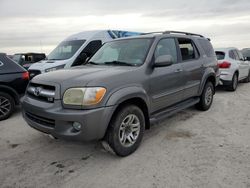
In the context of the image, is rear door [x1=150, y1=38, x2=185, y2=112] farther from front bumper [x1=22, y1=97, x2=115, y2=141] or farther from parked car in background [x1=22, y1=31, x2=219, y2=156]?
front bumper [x1=22, y1=97, x2=115, y2=141]

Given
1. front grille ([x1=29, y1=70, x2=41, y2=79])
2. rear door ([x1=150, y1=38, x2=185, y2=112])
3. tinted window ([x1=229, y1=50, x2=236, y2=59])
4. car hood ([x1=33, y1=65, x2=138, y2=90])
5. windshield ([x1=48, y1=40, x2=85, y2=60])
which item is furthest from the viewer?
windshield ([x1=48, y1=40, x2=85, y2=60])

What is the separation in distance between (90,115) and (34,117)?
108 centimetres

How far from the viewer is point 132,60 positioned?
13.3 feet

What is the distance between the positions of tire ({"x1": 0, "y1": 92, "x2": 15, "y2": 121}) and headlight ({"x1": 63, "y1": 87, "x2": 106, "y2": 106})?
330 centimetres

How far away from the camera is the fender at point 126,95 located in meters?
3.21

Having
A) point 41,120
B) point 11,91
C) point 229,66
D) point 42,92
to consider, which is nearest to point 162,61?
point 42,92

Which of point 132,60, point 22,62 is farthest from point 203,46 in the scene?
point 22,62

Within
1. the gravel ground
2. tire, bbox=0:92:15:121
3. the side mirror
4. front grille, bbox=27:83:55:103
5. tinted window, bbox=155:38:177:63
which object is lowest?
the gravel ground

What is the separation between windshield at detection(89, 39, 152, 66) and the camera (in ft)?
13.3

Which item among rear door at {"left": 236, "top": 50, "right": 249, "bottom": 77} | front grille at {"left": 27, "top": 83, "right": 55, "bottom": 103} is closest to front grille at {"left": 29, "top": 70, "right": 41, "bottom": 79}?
front grille at {"left": 27, "top": 83, "right": 55, "bottom": 103}

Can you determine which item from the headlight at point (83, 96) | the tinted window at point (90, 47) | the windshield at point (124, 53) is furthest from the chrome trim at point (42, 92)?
the tinted window at point (90, 47)

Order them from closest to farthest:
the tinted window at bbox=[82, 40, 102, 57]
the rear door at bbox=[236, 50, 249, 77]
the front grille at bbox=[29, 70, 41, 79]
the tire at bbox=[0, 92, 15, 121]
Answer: the tire at bbox=[0, 92, 15, 121]
the front grille at bbox=[29, 70, 41, 79]
the tinted window at bbox=[82, 40, 102, 57]
the rear door at bbox=[236, 50, 249, 77]

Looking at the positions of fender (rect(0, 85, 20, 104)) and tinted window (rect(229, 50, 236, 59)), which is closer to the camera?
fender (rect(0, 85, 20, 104))

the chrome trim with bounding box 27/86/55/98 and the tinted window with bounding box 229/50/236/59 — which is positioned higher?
the tinted window with bounding box 229/50/236/59
